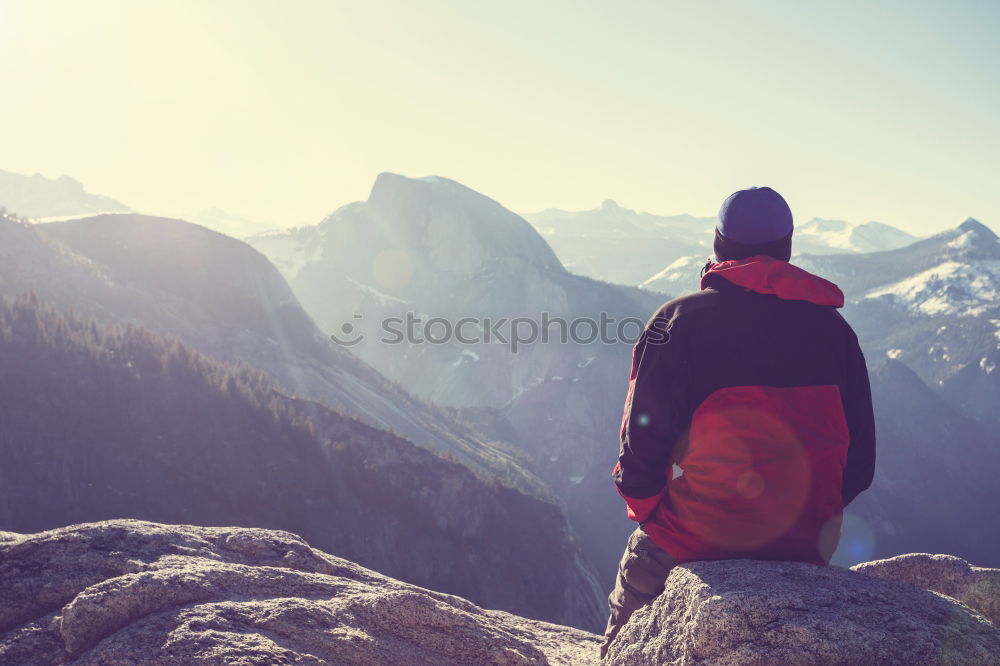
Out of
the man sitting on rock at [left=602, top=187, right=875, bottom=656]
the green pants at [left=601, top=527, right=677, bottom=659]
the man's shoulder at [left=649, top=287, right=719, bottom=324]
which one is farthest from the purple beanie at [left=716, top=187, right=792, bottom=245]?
the green pants at [left=601, top=527, right=677, bottom=659]

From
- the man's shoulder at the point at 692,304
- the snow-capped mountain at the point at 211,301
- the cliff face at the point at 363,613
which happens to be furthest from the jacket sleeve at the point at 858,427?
the snow-capped mountain at the point at 211,301

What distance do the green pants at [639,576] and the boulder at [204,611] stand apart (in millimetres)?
1274

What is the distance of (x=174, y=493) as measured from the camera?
226 ft

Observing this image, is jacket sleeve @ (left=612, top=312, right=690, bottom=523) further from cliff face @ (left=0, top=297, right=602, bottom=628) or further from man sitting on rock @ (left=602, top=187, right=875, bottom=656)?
cliff face @ (left=0, top=297, right=602, bottom=628)

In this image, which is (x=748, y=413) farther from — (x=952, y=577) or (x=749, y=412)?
(x=952, y=577)

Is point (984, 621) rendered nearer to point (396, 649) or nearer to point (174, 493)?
point (396, 649)

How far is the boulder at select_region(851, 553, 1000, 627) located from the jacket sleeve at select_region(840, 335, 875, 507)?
126cm

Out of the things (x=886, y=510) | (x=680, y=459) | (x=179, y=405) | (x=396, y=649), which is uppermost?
(x=680, y=459)

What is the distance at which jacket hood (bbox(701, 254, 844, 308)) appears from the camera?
6.06 m

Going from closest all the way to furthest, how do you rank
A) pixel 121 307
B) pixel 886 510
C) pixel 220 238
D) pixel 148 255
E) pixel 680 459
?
pixel 680 459 → pixel 121 307 → pixel 148 255 → pixel 220 238 → pixel 886 510

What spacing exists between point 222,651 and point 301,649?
0.80m

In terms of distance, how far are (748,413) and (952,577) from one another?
4189 mm

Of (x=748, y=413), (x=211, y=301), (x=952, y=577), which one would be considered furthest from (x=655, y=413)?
(x=211, y=301)

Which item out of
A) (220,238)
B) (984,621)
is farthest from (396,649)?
(220,238)
